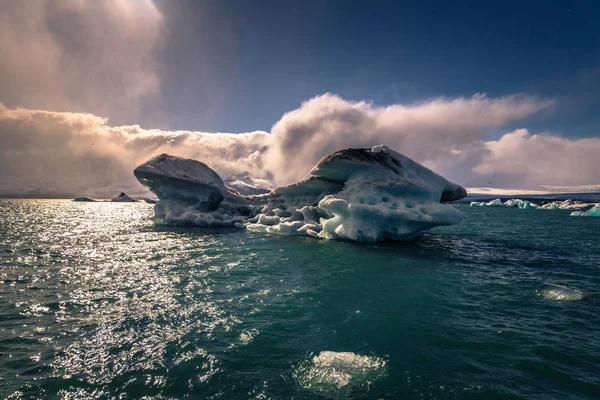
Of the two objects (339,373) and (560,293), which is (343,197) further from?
(339,373)

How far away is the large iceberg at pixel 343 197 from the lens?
20.1 metres

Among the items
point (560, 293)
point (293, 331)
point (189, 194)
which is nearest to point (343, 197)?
point (560, 293)

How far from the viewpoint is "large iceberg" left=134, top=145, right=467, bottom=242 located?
2011cm

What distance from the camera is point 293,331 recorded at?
7043 millimetres

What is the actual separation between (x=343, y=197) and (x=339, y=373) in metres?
16.9

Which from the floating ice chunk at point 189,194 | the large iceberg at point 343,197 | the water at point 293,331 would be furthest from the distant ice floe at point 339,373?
the floating ice chunk at point 189,194

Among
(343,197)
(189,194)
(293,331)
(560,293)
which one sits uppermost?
(189,194)

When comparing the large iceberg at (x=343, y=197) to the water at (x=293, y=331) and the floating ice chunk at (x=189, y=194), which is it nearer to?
the floating ice chunk at (x=189, y=194)

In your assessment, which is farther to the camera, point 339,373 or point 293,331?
point 293,331

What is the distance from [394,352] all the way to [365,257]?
9.95m

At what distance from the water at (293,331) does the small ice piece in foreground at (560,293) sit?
0.91 feet

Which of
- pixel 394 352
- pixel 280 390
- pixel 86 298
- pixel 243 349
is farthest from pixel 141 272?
pixel 394 352

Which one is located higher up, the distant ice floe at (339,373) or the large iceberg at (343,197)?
the large iceberg at (343,197)

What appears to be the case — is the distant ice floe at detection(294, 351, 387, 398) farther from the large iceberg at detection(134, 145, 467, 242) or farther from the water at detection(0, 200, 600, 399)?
the large iceberg at detection(134, 145, 467, 242)
